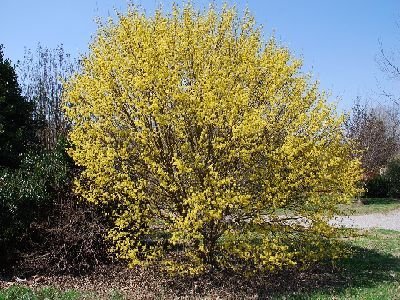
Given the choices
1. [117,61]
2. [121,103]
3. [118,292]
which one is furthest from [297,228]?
[117,61]

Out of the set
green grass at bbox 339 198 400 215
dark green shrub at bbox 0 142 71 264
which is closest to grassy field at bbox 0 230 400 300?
dark green shrub at bbox 0 142 71 264

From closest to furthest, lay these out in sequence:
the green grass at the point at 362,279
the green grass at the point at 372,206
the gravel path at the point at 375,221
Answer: the green grass at the point at 362,279 → the gravel path at the point at 375,221 → the green grass at the point at 372,206

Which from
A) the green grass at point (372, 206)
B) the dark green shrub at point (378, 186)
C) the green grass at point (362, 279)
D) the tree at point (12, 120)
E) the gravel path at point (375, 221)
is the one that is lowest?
the green grass at point (362, 279)

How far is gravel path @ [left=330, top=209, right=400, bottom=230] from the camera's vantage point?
18.8 meters

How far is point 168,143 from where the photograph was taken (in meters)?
8.35

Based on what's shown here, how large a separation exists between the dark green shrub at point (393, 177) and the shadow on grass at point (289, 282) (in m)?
18.8

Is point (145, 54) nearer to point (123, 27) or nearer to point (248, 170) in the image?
point (123, 27)

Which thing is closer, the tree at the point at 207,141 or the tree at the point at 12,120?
the tree at the point at 207,141

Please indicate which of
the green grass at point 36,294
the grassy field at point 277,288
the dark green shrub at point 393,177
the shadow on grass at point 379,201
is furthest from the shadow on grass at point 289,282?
the dark green shrub at point 393,177

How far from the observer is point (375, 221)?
2042cm

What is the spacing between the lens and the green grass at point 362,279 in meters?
7.81

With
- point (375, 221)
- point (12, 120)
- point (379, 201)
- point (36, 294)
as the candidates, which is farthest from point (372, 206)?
point (36, 294)

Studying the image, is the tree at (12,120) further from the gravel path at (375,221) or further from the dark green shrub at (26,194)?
the gravel path at (375,221)

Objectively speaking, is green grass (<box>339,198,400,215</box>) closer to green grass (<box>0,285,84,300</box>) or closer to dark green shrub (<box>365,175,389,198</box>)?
dark green shrub (<box>365,175,389,198</box>)
